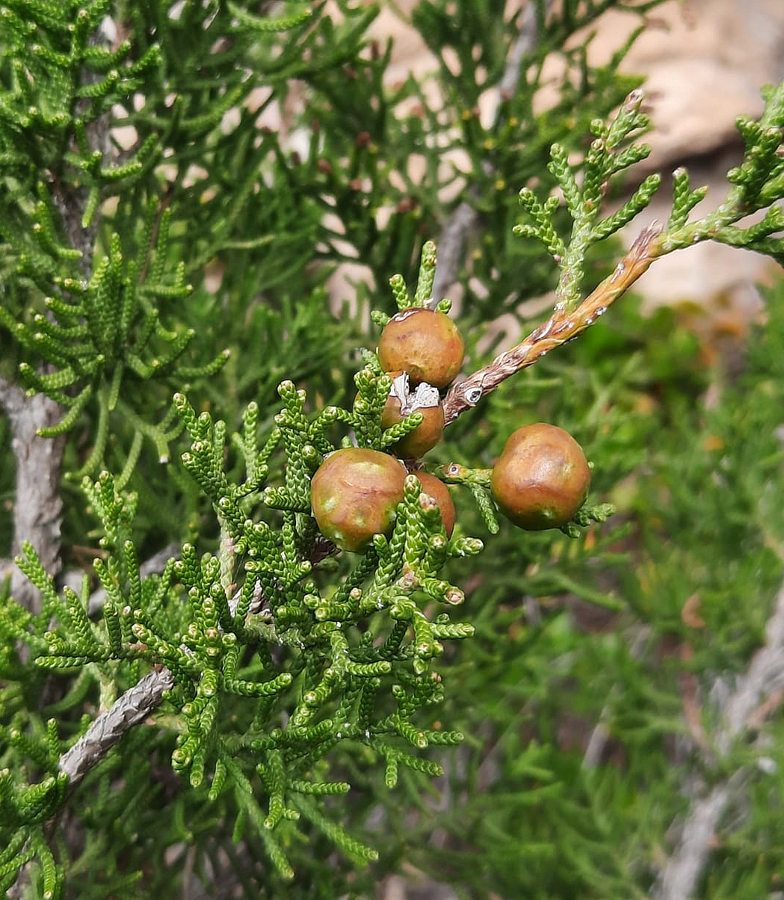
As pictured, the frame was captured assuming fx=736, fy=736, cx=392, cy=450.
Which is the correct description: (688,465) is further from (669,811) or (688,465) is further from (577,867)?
(577,867)

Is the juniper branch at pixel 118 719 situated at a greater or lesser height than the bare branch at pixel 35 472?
lesser

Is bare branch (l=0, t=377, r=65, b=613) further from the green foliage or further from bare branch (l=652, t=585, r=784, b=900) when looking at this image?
bare branch (l=652, t=585, r=784, b=900)

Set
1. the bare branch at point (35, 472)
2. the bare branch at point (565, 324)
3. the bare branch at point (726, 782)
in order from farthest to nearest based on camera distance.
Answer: the bare branch at point (726, 782) < the bare branch at point (35, 472) < the bare branch at point (565, 324)

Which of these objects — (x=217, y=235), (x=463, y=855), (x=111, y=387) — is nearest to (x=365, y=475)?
(x=111, y=387)

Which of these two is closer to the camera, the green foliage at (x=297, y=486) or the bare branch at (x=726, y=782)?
the green foliage at (x=297, y=486)

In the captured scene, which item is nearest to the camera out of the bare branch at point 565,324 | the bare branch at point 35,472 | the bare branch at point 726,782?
the bare branch at point 565,324

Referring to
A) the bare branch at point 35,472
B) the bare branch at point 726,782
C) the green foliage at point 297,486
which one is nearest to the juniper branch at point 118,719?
the green foliage at point 297,486

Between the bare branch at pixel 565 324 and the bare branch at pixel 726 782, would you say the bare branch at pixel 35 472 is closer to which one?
the bare branch at pixel 565 324
